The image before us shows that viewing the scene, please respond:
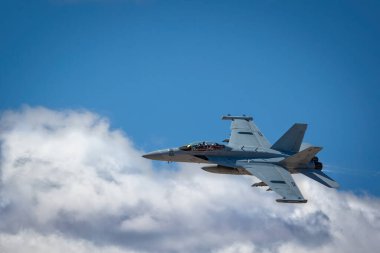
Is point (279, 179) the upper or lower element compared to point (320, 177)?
lower

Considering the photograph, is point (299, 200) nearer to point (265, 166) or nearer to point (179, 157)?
point (265, 166)

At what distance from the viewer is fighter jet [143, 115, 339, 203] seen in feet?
210

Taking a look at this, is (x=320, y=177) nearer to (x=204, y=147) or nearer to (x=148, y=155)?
(x=204, y=147)

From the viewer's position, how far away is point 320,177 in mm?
65125

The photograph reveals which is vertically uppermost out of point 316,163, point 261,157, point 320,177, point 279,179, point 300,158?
point 261,157

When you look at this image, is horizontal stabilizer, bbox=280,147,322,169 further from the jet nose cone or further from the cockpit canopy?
the jet nose cone

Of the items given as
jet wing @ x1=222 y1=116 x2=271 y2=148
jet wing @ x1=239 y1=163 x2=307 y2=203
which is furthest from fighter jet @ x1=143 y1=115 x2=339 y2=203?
jet wing @ x1=222 y1=116 x2=271 y2=148

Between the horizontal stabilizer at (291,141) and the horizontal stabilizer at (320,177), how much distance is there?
299 cm

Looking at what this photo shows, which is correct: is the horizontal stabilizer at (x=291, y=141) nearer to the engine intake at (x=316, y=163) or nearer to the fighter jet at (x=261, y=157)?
the fighter jet at (x=261, y=157)

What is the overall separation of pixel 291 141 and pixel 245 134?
606cm

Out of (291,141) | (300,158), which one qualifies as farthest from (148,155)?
(300,158)

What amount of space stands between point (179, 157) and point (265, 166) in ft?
29.5

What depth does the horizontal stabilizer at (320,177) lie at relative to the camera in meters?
63.8

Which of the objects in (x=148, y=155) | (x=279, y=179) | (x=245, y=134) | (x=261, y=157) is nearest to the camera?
(x=279, y=179)
